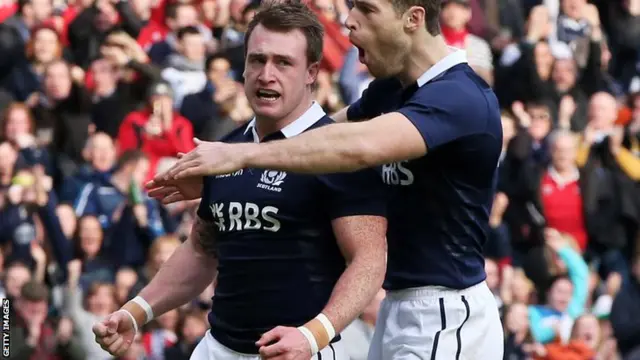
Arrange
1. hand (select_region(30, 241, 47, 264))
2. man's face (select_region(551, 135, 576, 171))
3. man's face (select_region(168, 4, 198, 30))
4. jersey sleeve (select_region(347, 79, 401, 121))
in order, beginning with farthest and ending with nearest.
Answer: man's face (select_region(168, 4, 198, 30))
man's face (select_region(551, 135, 576, 171))
hand (select_region(30, 241, 47, 264))
jersey sleeve (select_region(347, 79, 401, 121))

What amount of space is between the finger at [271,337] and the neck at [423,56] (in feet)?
3.71

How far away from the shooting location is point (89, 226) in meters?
11.2

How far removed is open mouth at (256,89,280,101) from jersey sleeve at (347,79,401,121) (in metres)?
0.58

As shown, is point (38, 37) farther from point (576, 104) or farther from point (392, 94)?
point (392, 94)

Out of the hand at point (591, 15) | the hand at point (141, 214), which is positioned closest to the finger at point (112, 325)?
the hand at point (141, 214)

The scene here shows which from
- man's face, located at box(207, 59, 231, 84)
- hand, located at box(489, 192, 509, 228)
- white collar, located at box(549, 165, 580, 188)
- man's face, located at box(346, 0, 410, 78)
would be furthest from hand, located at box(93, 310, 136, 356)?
white collar, located at box(549, 165, 580, 188)

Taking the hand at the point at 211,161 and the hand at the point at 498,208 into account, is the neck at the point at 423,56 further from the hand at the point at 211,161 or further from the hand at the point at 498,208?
the hand at the point at 498,208

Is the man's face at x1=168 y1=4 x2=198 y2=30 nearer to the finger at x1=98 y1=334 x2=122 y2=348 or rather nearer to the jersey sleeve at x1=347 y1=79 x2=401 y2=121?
the jersey sleeve at x1=347 y1=79 x2=401 y2=121

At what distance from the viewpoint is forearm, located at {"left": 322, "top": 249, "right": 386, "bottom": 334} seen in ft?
18.9

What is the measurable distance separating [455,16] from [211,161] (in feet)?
28.5

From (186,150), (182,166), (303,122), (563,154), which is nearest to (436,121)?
(303,122)

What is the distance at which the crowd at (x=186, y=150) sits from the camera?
10.9m

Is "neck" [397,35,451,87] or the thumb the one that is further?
the thumb

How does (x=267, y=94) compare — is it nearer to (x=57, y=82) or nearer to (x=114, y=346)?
(x=114, y=346)
